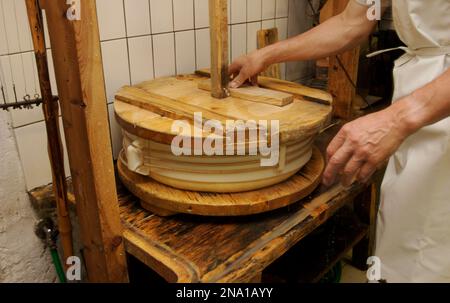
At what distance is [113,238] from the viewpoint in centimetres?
94

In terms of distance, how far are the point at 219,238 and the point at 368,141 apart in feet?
1.38

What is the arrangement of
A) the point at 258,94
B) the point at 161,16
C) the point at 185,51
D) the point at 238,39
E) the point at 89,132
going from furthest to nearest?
1. the point at 238,39
2. the point at 185,51
3. the point at 161,16
4. the point at 258,94
5. the point at 89,132

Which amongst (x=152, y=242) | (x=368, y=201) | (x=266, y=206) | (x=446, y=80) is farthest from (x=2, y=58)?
(x=368, y=201)

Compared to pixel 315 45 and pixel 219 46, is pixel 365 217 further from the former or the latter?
pixel 219 46

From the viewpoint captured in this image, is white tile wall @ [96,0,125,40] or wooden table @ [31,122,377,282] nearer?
wooden table @ [31,122,377,282]

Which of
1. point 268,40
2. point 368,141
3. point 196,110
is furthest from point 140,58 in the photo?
point 368,141

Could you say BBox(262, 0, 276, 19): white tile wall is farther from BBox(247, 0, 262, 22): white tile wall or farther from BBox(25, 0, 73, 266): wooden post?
BBox(25, 0, 73, 266): wooden post

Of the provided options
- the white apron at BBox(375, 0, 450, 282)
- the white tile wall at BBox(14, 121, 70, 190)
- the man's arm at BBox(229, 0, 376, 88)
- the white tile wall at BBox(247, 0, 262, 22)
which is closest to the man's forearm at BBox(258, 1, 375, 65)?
the man's arm at BBox(229, 0, 376, 88)

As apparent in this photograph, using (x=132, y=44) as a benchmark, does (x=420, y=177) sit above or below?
below

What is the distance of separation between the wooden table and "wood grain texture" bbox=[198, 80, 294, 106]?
291 millimetres

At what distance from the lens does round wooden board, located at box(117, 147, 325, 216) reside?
102cm

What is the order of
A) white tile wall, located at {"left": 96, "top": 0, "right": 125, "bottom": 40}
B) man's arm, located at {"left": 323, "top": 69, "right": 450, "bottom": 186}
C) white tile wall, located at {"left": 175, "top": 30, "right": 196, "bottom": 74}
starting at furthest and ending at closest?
1. white tile wall, located at {"left": 175, "top": 30, "right": 196, "bottom": 74}
2. white tile wall, located at {"left": 96, "top": 0, "right": 125, "bottom": 40}
3. man's arm, located at {"left": 323, "top": 69, "right": 450, "bottom": 186}

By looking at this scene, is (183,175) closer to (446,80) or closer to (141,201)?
(141,201)

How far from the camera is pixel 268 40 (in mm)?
1882
